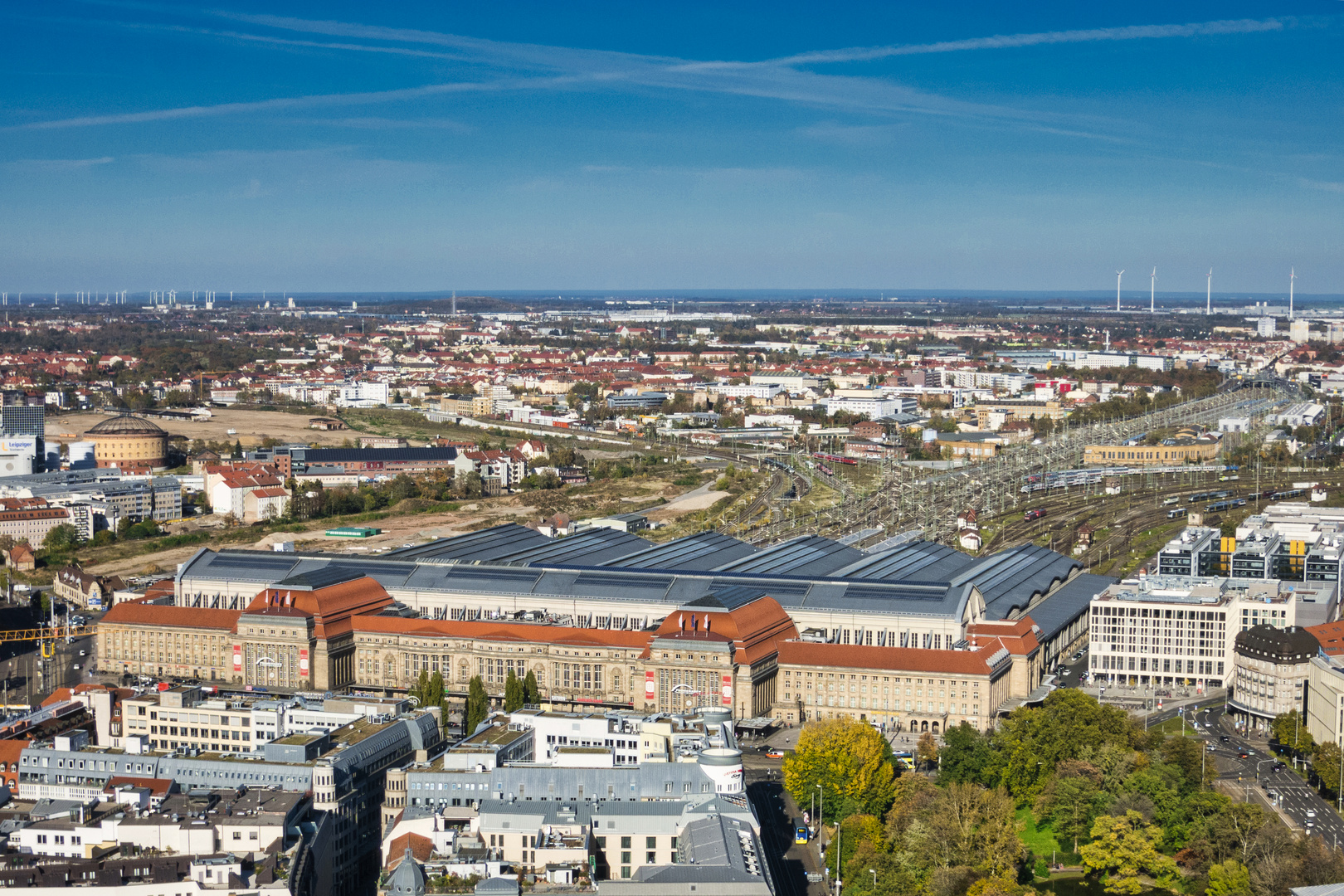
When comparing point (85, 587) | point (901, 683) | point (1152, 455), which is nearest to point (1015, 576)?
point (901, 683)

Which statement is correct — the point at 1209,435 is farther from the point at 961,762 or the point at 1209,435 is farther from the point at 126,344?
the point at 126,344

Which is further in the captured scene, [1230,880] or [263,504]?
[263,504]

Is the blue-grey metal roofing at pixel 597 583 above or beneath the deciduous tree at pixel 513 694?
above

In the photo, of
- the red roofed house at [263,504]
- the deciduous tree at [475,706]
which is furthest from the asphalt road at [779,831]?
the red roofed house at [263,504]

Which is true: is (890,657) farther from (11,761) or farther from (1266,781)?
(11,761)

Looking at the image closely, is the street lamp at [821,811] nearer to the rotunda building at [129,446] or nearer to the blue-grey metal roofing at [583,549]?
the blue-grey metal roofing at [583,549]
